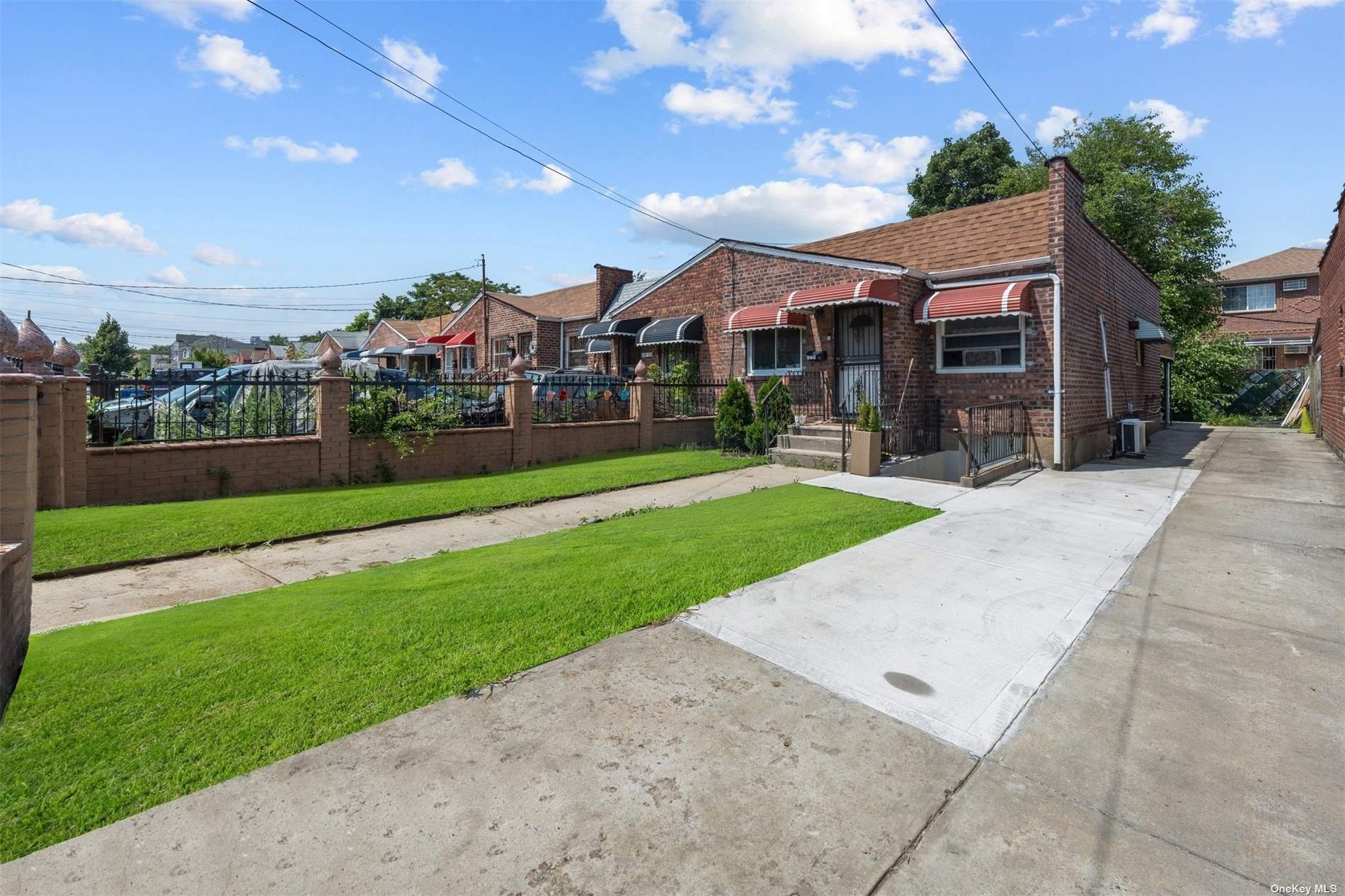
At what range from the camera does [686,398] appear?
53.7 ft

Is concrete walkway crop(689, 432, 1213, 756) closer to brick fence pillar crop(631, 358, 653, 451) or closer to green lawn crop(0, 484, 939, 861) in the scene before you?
green lawn crop(0, 484, 939, 861)

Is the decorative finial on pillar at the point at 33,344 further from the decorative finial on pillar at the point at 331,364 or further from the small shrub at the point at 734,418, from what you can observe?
the small shrub at the point at 734,418

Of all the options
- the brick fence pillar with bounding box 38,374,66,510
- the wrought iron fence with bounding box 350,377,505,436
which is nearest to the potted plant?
the wrought iron fence with bounding box 350,377,505,436

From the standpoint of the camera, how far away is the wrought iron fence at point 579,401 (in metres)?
13.1

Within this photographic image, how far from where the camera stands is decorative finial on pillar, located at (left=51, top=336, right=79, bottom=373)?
8.86 meters

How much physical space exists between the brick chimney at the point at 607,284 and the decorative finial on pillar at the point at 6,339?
63.4 ft

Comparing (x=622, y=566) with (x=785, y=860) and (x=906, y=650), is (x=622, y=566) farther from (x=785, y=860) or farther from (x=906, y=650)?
(x=785, y=860)

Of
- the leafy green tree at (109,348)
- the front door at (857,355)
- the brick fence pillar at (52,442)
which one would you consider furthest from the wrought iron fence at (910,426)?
the leafy green tree at (109,348)

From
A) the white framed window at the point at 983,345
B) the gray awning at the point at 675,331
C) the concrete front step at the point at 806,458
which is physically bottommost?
the concrete front step at the point at 806,458

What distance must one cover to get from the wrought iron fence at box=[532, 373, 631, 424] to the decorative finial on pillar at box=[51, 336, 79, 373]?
6456mm

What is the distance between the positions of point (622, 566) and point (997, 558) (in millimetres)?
3465

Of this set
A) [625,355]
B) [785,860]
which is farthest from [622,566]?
[625,355]

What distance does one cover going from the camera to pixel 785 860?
2400 mm

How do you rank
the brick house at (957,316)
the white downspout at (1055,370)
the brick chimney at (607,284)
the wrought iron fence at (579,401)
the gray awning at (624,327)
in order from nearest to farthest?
the white downspout at (1055,370), the brick house at (957,316), the wrought iron fence at (579,401), the gray awning at (624,327), the brick chimney at (607,284)
